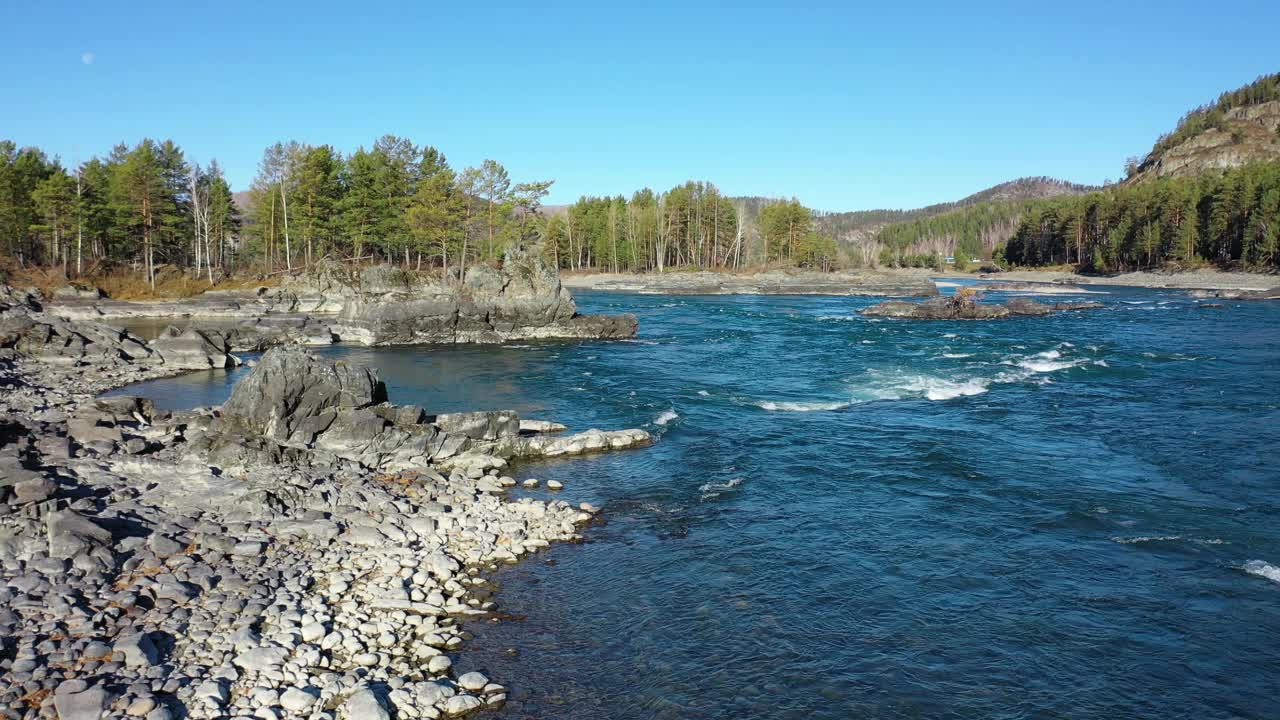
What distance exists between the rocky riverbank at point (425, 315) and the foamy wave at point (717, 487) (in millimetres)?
35536

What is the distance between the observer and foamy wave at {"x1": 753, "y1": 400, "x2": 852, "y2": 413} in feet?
98.7

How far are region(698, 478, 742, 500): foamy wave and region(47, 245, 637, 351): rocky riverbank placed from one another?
35.5 m

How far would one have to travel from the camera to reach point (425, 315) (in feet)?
175

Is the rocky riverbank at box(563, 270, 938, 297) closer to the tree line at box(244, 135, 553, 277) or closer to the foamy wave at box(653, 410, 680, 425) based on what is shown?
the tree line at box(244, 135, 553, 277)

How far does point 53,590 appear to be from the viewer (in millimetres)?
12234

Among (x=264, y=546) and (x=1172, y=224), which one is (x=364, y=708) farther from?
(x=1172, y=224)

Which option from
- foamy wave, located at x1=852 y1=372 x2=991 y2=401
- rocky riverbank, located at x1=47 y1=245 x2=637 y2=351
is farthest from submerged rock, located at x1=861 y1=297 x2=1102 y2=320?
foamy wave, located at x1=852 y1=372 x2=991 y2=401

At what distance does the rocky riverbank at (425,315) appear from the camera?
171 feet

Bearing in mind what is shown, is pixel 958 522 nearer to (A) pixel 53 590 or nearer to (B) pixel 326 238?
(A) pixel 53 590

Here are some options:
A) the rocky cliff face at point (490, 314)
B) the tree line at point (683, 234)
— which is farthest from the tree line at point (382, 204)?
the tree line at point (683, 234)

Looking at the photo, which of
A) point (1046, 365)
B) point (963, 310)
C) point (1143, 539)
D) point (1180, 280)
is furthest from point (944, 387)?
point (1180, 280)

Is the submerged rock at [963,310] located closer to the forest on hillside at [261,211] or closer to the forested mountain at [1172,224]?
the forest on hillside at [261,211]

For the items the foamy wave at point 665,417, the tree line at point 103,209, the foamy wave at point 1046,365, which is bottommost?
the foamy wave at point 665,417

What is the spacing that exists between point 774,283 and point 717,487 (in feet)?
317
